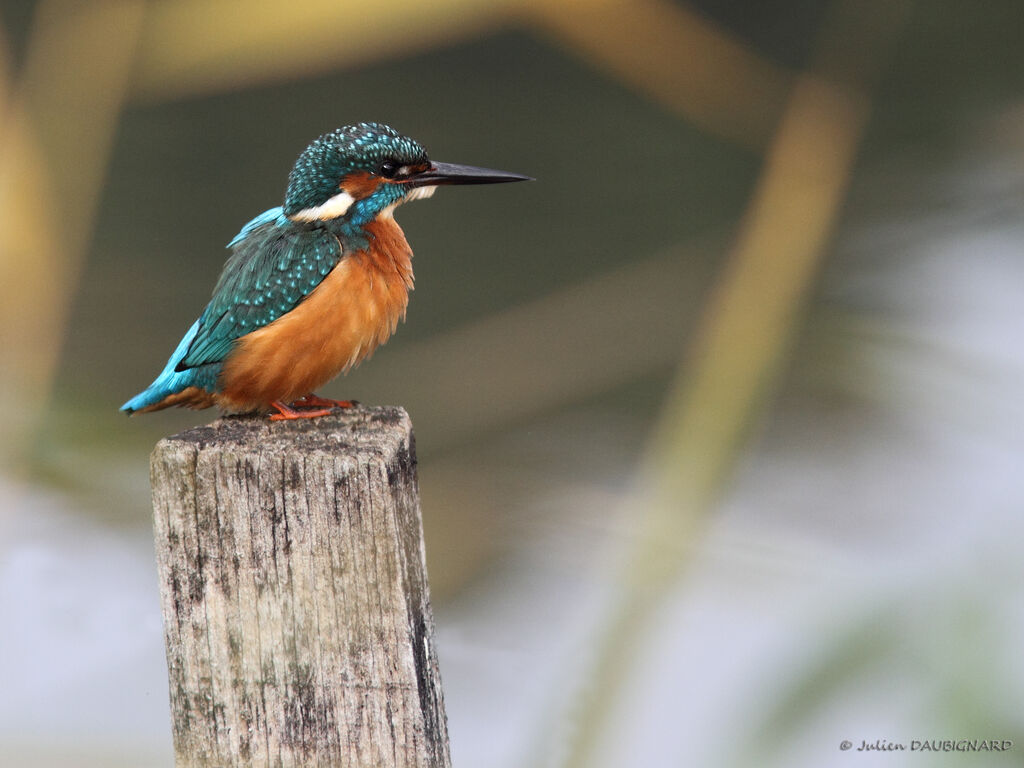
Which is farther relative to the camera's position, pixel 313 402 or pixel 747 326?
pixel 747 326

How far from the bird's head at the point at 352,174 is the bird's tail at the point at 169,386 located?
36 cm

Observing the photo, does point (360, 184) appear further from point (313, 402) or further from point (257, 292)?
point (313, 402)

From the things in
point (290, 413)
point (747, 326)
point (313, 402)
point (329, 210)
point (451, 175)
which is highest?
point (747, 326)

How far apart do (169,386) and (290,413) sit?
29 centimetres

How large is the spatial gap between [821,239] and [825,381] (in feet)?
2.79

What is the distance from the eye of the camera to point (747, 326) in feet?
16.5

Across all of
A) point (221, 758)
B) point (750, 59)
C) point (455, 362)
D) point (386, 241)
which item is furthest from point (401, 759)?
point (750, 59)

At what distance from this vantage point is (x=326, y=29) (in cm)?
484

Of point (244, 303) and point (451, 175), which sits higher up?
point (451, 175)

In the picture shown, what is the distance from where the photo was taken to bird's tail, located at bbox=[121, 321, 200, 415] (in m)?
2.31

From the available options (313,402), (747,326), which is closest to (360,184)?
(313,402)
